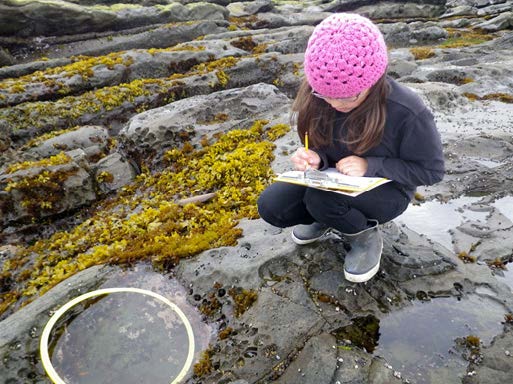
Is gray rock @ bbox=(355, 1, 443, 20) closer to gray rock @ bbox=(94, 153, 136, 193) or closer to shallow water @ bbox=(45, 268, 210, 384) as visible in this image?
gray rock @ bbox=(94, 153, 136, 193)

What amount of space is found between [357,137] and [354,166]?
29cm

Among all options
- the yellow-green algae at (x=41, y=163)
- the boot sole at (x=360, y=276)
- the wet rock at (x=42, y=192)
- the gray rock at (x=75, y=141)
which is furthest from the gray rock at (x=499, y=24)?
the boot sole at (x=360, y=276)

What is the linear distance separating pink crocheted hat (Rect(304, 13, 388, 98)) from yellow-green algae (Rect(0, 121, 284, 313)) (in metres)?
2.81

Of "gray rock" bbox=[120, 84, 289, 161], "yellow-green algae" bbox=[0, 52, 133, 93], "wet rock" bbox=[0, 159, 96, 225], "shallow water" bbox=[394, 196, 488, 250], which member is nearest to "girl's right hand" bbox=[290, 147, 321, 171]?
"shallow water" bbox=[394, 196, 488, 250]

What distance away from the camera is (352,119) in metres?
4.02

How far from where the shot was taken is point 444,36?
89.2 feet

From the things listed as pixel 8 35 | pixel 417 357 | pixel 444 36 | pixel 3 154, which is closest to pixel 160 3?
pixel 8 35

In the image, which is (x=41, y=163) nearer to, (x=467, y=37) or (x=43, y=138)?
(x=43, y=138)

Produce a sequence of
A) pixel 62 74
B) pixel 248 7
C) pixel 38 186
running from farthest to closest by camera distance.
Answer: pixel 248 7 → pixel 62 74 → pixel 38 186

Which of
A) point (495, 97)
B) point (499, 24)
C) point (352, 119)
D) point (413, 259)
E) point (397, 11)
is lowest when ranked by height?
point (397, 11)

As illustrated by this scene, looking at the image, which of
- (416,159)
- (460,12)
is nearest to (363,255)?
→ (416,159)

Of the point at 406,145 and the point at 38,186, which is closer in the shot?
the point at 406,145

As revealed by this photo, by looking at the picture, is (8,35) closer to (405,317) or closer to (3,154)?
(3,154)

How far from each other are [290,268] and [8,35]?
72.5 feet
